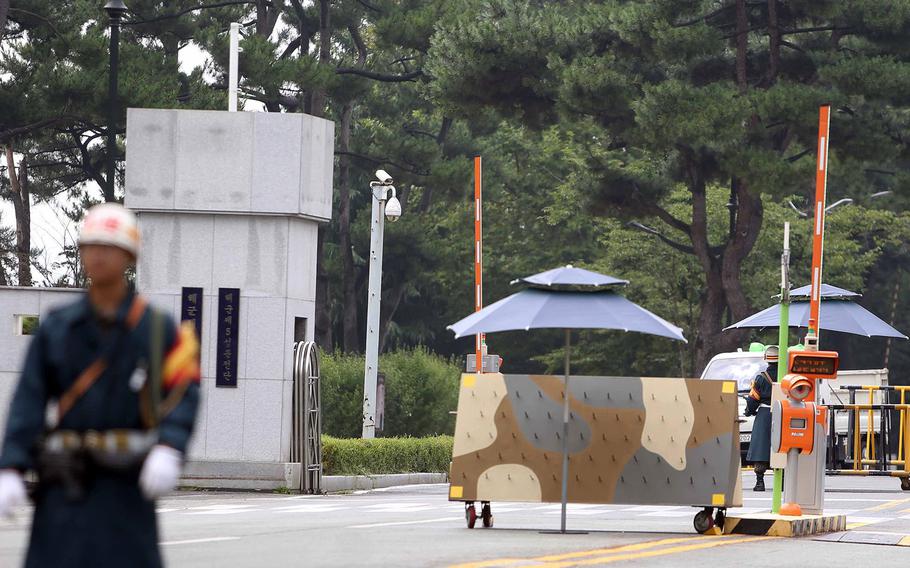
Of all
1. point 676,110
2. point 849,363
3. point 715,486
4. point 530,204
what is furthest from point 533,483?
point 849,363

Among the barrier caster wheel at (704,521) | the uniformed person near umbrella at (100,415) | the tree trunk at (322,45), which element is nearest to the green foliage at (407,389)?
the tree trunk at (322,45)

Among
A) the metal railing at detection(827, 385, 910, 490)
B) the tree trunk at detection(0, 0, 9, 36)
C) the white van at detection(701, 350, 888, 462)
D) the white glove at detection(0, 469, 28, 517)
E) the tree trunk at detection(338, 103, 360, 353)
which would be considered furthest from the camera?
the tree trunk at detection(338, 103, 360, 353)

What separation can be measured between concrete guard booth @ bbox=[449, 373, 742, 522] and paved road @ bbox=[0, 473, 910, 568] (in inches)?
15.9

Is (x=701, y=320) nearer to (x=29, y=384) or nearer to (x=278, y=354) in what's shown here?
(x=278, y=354)

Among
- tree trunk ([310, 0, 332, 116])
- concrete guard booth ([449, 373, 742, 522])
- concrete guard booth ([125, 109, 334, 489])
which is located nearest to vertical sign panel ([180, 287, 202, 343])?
concrete guard booth ([125, 109, 334, 489])

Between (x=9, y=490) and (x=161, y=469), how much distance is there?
1.76 feet

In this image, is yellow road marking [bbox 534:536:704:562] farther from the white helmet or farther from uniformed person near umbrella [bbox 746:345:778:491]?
uniformed person near umbrella [bbox 746:345:778:491]

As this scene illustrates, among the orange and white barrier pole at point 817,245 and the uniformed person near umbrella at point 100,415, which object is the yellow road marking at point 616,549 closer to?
the orange and white barrier pole at point 817,245

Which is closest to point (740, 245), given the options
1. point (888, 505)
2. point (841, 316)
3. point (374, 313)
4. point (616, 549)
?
point (374, 313)

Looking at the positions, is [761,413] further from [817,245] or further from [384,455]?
[817,245]

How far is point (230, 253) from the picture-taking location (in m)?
25.6

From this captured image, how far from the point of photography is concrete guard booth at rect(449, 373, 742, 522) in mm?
15969

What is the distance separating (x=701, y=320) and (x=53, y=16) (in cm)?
1893

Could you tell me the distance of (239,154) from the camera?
25.6 metres
